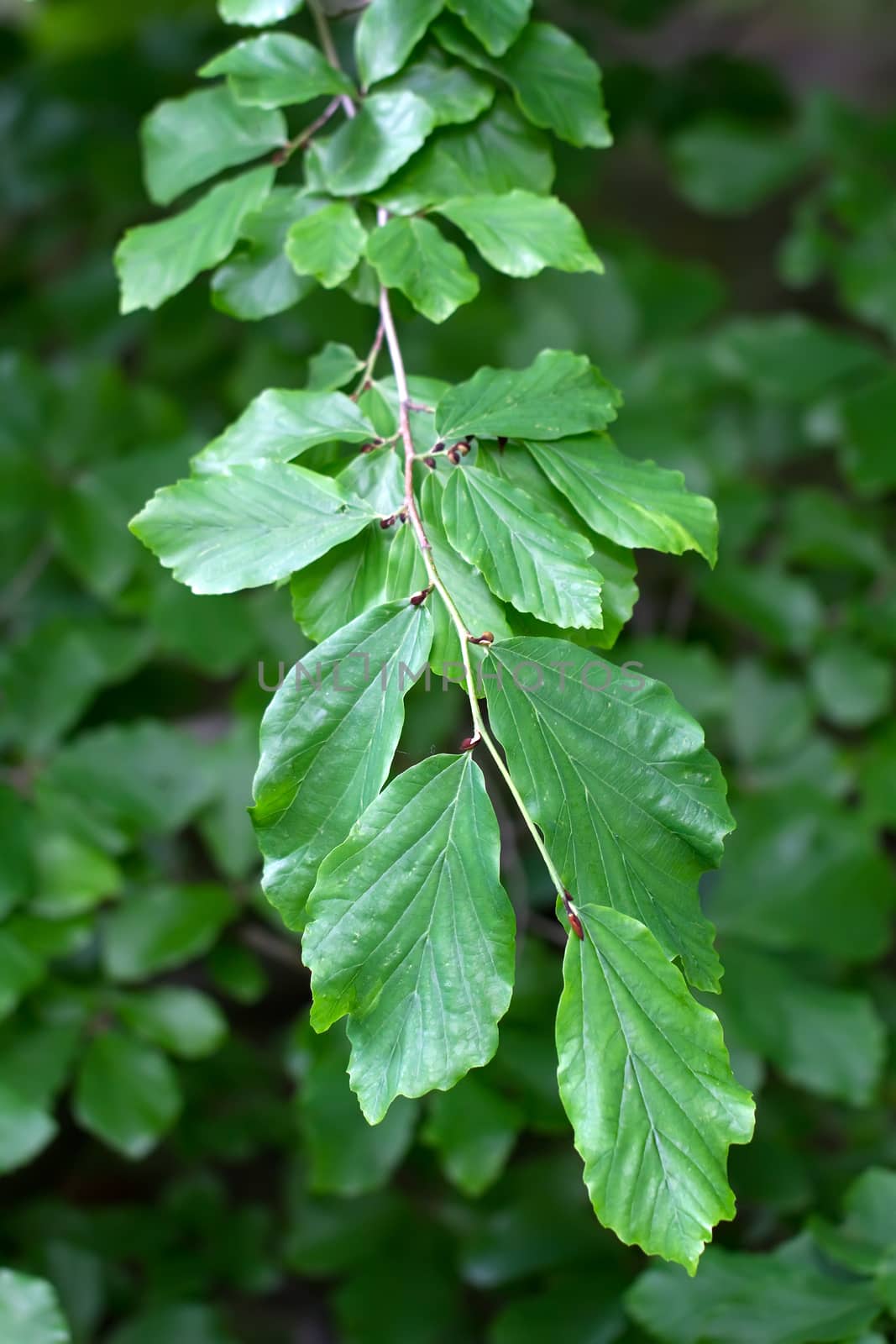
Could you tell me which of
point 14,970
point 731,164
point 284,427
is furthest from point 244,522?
point 731,164

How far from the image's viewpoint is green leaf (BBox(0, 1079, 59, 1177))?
78cm

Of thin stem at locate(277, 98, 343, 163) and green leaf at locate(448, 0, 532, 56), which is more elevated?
green leaf at locate(448, 0, 532, 56)

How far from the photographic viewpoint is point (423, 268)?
541 mm

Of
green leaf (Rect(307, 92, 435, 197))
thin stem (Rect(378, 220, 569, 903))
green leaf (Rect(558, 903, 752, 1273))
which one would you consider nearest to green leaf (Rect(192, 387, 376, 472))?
thin stem (Rect(378, 220, 569, 903))

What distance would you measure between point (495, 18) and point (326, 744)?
40 cm

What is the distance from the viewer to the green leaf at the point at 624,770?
438 mm

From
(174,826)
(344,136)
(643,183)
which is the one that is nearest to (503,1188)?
(174,826)

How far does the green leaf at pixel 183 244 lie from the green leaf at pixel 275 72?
38 mm

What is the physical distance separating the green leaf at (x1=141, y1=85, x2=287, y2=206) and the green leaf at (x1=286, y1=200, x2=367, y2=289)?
4.1 inches

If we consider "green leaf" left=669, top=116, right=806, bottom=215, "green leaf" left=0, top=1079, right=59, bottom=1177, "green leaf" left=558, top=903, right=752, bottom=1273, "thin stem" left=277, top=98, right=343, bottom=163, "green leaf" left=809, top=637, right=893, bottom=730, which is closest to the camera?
"green leaf" left=558, top=903, right=752, bottom=1273

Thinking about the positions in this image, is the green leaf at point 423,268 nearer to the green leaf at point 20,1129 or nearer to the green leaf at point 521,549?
the green leaf at point 521,549

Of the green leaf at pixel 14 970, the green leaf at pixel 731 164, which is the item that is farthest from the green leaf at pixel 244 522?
the green leaf at pixel 731 164

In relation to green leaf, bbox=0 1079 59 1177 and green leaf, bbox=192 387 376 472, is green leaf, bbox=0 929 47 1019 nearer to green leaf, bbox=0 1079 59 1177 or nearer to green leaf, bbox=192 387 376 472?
green leaf, bbox=0 1079 59 1177

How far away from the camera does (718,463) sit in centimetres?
129
